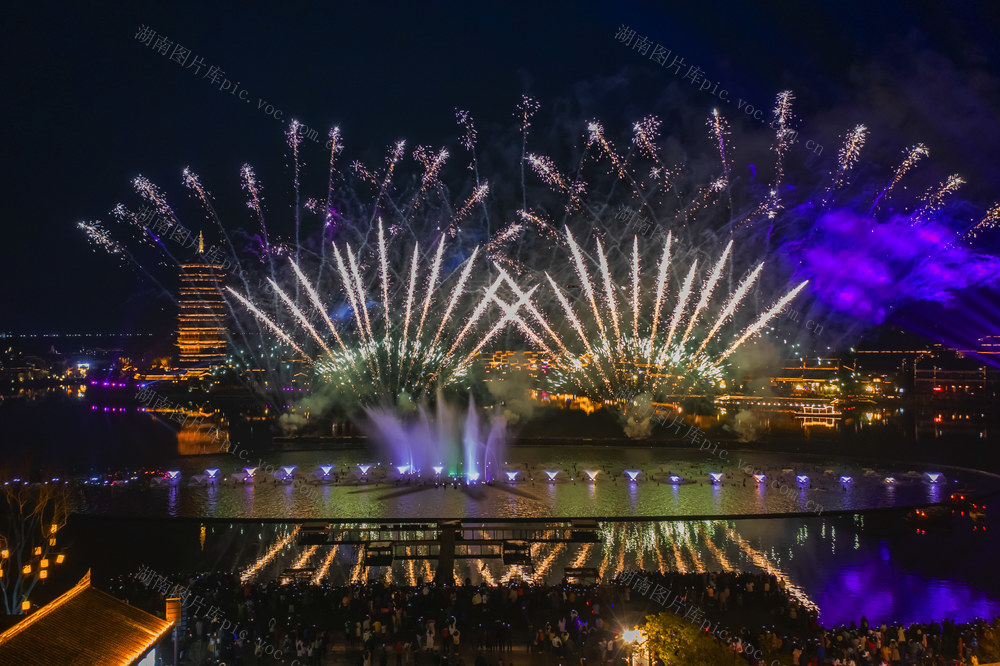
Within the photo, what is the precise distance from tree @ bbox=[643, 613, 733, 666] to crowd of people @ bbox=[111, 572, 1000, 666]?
2702 mm

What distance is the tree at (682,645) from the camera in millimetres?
11969

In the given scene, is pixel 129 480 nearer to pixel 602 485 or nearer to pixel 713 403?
pixel 602 485

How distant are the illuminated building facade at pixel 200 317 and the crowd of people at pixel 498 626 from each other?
109 metres

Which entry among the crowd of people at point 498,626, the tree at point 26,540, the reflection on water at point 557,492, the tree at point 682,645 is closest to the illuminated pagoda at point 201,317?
the reflection on water at point 557,492

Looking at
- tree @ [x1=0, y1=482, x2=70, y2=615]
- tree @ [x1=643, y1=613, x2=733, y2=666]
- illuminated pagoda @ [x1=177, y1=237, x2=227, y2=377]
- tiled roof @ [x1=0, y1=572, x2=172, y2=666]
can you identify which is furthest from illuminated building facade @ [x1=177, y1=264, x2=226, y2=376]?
tree @ [x1=643, y1=613, x2=733, y2=666]

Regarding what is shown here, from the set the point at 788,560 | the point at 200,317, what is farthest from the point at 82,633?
the point at 200,317

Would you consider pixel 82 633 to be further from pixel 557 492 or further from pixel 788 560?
pixel 557 492

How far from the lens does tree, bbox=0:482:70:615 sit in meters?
18.9

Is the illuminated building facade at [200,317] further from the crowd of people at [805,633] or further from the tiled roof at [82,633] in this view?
the tiled roof at [82,633]

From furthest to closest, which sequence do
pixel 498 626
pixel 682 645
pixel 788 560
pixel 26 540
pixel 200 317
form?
pixel 200 317, pixel 26 540, pixel 788 560, pixel 498 626, pixel 682 645

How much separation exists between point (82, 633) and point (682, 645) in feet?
32.0

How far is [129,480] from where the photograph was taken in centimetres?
3547

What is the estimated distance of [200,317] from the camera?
124 m

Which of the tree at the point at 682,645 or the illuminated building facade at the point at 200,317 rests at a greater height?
the illuminated building facade at the point at 200,317
